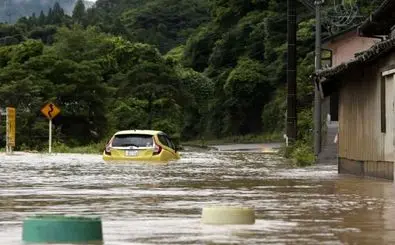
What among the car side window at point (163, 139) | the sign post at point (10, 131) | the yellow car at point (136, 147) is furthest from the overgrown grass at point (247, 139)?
the yellow car at point (136, 147)

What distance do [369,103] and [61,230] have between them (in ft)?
47.6

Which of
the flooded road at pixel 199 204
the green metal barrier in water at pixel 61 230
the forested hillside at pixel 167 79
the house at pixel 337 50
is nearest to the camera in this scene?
the green metal barrier in water at pixel 61 230

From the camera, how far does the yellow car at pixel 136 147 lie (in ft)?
91.2

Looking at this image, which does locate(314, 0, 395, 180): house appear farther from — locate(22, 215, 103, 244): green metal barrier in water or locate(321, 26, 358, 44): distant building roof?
locate(321, 26, 358, 44): distant building roof

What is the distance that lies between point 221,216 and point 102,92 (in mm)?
49538

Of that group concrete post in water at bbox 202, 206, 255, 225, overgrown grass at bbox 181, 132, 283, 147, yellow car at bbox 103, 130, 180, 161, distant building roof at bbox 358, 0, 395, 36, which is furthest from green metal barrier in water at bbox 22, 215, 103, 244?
overgrown grass at bbox 181, 132, 283, 147

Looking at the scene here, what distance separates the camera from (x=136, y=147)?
27.9 m

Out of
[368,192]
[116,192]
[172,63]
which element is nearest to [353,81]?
[368,192]

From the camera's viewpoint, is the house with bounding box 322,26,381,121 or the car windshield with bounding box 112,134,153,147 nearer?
the car windshield with bounding box 112,134,153,147

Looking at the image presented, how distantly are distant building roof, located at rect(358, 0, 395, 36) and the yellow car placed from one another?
672cm

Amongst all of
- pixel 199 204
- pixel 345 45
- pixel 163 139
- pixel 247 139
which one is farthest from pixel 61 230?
pixel 247 139

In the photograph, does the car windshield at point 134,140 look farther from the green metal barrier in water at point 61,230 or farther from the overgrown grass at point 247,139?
the overgrown grass at point 247,139

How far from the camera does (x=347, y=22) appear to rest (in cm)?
4419

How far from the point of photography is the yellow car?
1095 inches
